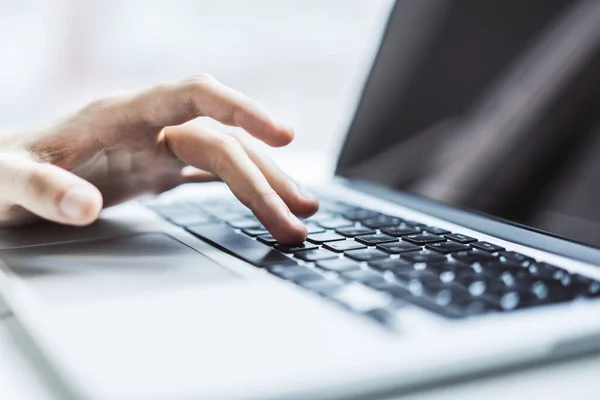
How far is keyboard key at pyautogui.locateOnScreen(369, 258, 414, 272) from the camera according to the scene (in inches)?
17.3

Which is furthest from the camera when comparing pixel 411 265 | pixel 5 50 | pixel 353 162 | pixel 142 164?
pixel 5 50

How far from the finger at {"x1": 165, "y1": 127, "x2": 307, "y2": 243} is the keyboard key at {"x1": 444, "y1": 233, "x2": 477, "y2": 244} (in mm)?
132

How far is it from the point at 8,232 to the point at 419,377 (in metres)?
0.45

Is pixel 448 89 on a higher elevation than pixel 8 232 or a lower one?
higher

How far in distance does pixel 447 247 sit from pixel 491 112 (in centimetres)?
22

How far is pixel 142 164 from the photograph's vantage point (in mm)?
679

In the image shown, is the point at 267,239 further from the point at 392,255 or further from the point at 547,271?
the point at 547,271

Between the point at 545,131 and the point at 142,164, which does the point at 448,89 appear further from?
the point at 142,164

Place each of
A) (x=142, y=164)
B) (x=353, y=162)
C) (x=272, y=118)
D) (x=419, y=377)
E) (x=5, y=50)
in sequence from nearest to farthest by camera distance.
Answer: (x=419, y=377) → (x=272, y=118) → (x=142, y=164) → (x=353, y=162) → (x=5, y=50)

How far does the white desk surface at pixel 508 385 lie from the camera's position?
314 mm

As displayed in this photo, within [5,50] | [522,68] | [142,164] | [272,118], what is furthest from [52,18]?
[522,68]

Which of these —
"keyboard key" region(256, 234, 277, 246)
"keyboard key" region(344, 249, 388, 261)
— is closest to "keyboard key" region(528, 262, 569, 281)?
"keyboard key" region(344, 249, 388, 261)

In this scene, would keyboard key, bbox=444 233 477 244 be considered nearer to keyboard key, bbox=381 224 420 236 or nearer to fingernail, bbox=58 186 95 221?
keyboard key, bbox=381 224 420 236

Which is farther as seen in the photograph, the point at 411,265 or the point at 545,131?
the point at 545,131
